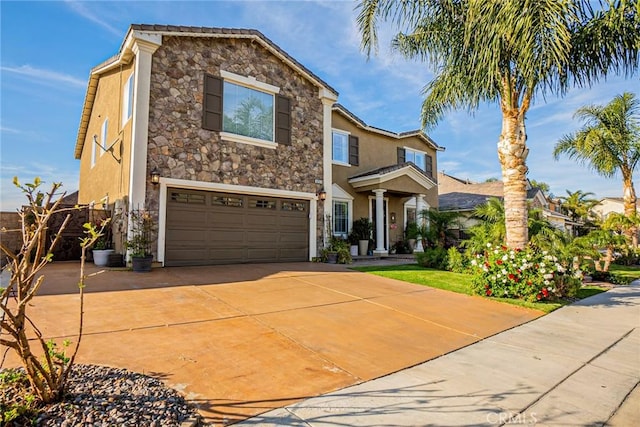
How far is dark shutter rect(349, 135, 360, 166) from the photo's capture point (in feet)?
51.9

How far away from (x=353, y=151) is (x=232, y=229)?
764 centimetres

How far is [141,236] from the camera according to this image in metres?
8.66

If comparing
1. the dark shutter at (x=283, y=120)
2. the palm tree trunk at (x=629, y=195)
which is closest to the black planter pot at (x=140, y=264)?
the dark shutter at (x=283, y=120)

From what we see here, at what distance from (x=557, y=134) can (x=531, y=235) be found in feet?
33.3

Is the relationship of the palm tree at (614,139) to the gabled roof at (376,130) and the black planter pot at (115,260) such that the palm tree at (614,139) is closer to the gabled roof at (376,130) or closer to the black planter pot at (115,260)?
the gabled roof at (376,130)

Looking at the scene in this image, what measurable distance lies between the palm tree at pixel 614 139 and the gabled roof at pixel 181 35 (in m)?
12.1

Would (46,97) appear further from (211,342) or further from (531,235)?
(531,235)

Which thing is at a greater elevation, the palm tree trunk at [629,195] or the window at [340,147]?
the window at [340,147]

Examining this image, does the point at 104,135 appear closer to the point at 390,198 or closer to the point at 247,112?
the point at 247,112

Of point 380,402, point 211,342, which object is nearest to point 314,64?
point 211,342

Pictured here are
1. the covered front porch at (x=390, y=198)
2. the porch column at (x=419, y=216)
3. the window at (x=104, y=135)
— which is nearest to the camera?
the window at (x=104, y=135)

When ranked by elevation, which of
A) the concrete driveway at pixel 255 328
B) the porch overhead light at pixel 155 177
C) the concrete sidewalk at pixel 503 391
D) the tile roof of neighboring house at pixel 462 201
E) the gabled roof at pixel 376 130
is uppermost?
the gabled roof at pixel 376 130

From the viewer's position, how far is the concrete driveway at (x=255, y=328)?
3.06 metres

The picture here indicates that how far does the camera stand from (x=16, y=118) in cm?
984
